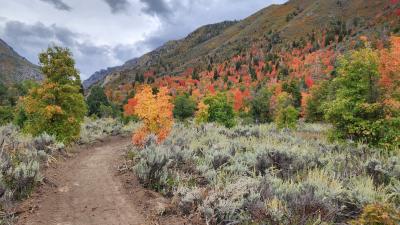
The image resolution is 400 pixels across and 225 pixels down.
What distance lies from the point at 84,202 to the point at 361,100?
13564mm

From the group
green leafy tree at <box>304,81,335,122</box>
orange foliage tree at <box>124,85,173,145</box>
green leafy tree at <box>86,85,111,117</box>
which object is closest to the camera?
orange foliage tree at <box>124,85,173,145</box>

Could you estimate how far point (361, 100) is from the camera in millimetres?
16406

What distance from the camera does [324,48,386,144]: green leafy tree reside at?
53.5ft

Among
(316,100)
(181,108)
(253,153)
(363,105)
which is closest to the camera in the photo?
(253,153)

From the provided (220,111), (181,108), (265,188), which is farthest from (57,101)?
(181,108)

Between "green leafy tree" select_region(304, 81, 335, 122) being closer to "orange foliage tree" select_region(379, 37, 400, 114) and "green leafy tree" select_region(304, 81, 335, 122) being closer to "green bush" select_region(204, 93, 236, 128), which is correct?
"green bush" select_region(204, 93, 236, 128)

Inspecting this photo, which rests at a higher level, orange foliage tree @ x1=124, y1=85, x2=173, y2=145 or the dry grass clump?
orange foliage tree @ x1=124, y1=85, x2=173, y2=145

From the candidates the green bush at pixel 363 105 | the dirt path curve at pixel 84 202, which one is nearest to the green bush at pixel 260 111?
the green bush at pixel 363 105

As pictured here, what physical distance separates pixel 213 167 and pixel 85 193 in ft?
14.1

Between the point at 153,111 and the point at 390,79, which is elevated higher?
the point at 390,79

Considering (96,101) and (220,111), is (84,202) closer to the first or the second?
(220,111)

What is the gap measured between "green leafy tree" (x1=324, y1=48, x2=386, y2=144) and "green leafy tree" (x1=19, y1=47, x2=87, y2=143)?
14.1 meters

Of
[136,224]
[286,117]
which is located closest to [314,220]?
[136,224]

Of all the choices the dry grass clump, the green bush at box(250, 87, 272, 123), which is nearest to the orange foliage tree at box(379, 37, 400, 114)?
the dry grass clump
